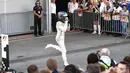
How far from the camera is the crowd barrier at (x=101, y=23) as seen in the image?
1919cm

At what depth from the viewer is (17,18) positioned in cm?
1942

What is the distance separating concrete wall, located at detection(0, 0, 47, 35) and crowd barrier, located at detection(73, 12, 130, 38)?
244 cm

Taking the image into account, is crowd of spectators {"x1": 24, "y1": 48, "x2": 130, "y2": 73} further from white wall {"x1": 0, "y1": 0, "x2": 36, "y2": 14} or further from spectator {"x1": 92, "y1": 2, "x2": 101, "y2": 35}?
spectator {"x1": 92, "y1": 2, "x2": 101, "y2": 35}

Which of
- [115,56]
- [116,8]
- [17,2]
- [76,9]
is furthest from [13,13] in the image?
[115,56]

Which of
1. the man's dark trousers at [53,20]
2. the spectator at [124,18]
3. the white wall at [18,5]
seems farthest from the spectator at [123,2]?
the white wall at [18,5]

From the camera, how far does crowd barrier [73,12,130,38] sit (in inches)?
755

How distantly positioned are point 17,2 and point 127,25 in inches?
236

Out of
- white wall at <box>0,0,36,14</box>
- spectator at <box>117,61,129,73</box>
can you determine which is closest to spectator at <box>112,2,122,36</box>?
white wall at <box>0,0,36,14</box>

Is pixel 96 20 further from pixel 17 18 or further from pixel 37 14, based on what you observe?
pixel 17 18

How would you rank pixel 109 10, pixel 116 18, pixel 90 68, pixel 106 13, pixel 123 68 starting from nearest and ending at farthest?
pixel 90 68, pixel 123 68, pixel 116 18, pixel 109 10, pixel 106 13

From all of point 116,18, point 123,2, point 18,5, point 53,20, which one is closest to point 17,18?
point 18,5

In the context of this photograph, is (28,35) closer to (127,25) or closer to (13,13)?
(13,13)

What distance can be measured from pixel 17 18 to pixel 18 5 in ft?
2.30

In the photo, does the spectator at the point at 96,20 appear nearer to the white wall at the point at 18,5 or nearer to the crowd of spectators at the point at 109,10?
the crowd of spectators at the point at 109,10
